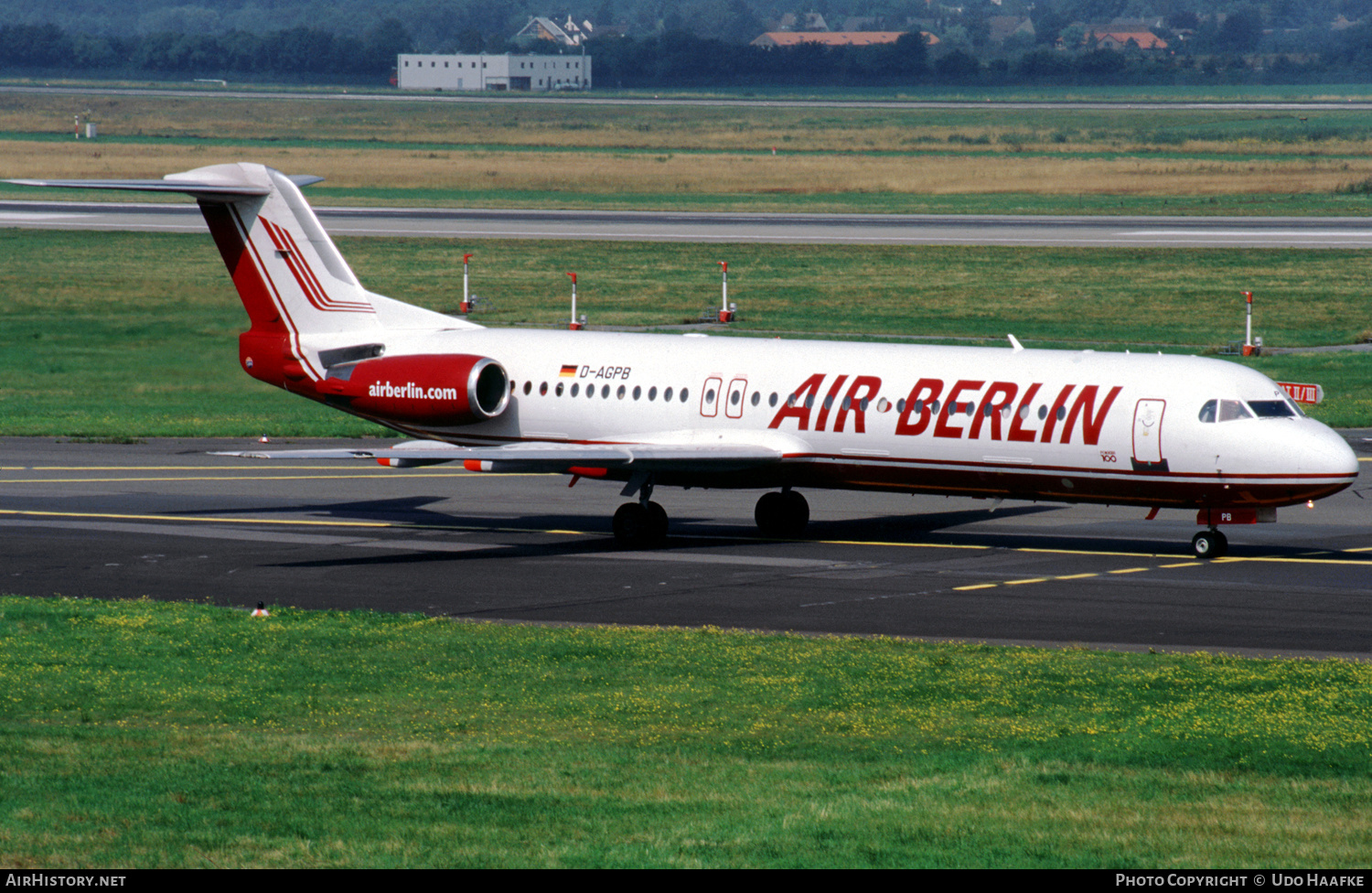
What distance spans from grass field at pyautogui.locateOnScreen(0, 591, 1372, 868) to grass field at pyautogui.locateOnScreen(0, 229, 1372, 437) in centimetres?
2486

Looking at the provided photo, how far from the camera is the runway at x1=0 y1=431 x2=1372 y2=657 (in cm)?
2566

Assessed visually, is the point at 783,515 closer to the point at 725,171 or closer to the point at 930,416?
the point at 930,416

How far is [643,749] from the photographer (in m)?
17.2

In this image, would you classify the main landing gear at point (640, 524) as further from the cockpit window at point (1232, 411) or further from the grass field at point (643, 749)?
the cockpit window at point (1232, 411)

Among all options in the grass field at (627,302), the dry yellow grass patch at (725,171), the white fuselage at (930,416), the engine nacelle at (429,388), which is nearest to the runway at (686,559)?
the white fuselage at (930,416)

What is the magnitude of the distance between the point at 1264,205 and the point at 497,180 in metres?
51.2

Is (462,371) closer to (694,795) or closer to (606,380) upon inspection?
(606,380)

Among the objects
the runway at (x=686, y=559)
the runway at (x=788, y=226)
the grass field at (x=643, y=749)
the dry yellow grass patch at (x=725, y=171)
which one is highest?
the dry yellow grass patch at (x=725, y=171)

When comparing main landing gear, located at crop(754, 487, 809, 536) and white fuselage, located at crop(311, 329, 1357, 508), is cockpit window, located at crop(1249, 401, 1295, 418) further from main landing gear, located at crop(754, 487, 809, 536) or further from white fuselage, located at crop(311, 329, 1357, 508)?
main landing gear, located at crop(754, 487, 809, 536)

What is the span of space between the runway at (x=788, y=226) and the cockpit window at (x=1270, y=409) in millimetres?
55650

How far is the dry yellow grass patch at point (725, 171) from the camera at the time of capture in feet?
385

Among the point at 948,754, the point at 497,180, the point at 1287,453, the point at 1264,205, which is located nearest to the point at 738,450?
the point at 1287,453

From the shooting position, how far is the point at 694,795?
15.1m

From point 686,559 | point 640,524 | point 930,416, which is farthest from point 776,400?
point 686,559
